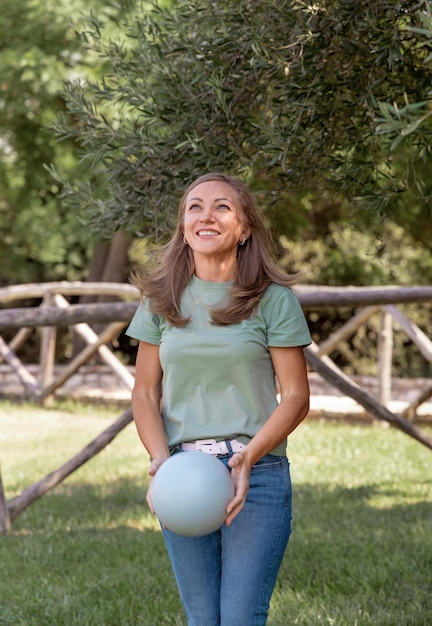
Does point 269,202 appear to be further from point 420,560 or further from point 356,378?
point 356,378

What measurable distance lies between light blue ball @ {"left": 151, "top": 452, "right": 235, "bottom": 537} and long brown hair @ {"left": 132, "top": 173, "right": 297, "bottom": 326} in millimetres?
458

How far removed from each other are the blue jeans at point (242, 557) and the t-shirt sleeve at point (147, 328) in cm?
47

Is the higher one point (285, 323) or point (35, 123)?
point (35, 123)

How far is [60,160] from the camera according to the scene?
12.5m

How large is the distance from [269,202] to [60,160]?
9023 millimetres

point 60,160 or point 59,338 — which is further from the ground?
point 60,160

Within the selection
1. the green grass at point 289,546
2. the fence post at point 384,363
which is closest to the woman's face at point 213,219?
the green grass at point 289,546

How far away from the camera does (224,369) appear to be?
2.66 metres

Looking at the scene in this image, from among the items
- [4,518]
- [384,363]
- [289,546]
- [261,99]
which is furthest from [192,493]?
[384,363]

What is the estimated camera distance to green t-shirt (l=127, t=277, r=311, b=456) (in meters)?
2.66

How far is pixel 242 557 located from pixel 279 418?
0.43m

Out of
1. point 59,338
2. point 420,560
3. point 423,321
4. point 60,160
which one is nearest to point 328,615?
point 420,560

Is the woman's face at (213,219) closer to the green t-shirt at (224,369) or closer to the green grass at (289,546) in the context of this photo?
the green t-shirt at (224,369)

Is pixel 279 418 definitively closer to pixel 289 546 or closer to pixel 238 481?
pixel 238 481
